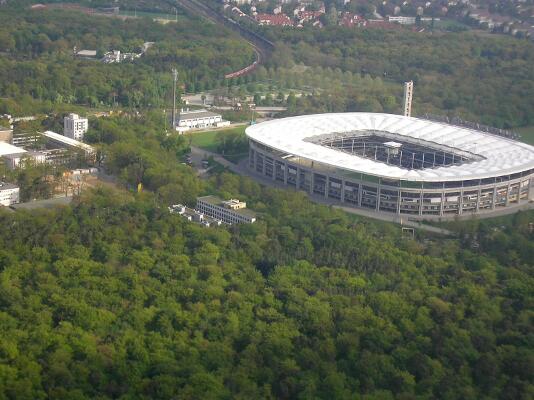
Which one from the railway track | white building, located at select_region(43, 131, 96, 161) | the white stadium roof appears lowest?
white building, located at select_region(43, 131, 96, 161)

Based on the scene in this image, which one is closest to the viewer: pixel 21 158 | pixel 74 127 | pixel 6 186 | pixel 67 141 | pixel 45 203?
pixel 45 203

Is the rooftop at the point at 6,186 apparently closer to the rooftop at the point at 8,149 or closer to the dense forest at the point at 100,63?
the rooftop at the point at 8,149

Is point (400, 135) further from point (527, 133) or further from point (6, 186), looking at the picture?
Answer: point (6, 186)

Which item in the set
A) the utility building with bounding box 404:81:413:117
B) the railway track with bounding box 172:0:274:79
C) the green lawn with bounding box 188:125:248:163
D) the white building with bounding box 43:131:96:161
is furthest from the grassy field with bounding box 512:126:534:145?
the white building with bounding box 43:131:96:161

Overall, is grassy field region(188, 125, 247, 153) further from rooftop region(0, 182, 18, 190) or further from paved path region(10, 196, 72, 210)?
rooftop region(0, 182, 18, 190)

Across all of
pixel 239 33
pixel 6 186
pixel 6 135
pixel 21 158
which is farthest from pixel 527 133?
pixel 239 33

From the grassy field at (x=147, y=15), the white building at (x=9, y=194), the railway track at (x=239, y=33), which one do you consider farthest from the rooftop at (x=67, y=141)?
the grassy field at (x=147, y=15)
